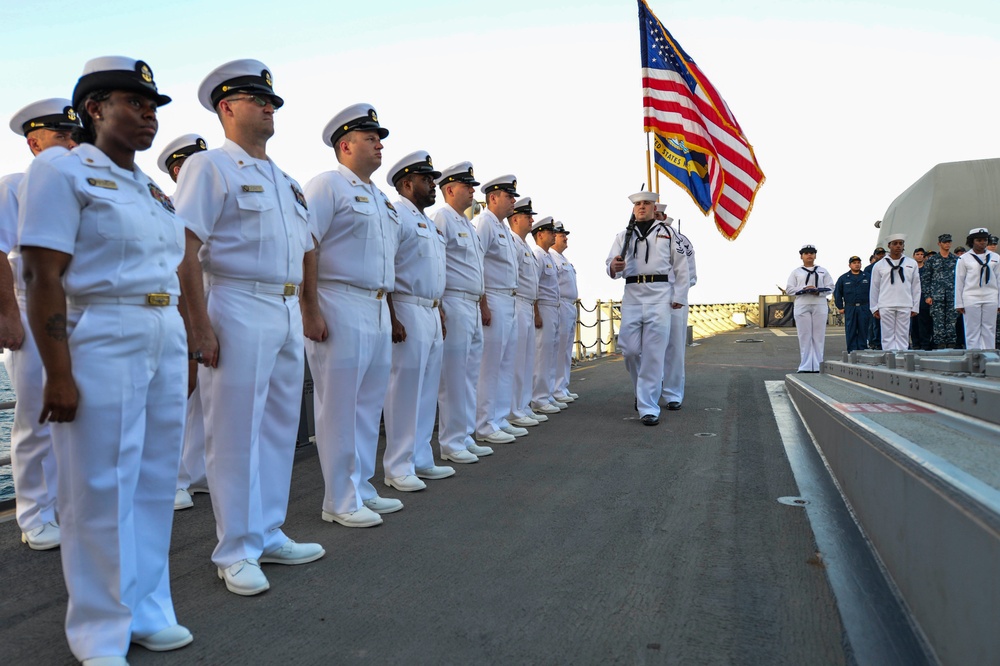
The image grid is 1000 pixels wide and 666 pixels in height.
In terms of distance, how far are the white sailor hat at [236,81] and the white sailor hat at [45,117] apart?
1.10m

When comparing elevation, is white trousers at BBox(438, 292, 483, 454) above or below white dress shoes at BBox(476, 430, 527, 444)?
above

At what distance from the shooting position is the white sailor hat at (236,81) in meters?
3.12

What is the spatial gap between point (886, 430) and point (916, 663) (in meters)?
1.06

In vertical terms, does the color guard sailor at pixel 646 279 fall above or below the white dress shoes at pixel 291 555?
above

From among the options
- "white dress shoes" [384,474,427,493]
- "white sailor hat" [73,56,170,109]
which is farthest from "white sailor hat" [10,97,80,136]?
"white dress shoes" [384,474,427,493]

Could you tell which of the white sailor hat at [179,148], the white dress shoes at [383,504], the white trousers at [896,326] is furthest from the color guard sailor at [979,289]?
the white sailor hat at [179,148]

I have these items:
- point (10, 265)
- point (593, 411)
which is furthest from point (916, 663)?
point (593, 411)

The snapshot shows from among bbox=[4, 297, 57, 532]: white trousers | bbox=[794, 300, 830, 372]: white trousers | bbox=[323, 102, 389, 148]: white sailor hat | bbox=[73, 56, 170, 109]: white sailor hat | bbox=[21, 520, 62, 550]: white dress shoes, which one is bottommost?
bbox=[21, 520, 62, 550]: white dress shoes

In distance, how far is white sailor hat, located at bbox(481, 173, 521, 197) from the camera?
6773 mm

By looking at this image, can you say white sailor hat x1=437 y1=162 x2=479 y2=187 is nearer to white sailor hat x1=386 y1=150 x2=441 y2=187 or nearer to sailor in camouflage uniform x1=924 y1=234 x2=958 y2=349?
white sailor hat x1=386 y1=150 x2=441 y2=187

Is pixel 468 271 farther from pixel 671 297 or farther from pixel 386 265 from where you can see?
pixel 671 297

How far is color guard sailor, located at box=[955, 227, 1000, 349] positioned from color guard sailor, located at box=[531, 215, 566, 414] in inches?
284

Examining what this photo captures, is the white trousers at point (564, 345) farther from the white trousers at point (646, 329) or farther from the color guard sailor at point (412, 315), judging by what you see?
the color guard sailor at point (412, 315)

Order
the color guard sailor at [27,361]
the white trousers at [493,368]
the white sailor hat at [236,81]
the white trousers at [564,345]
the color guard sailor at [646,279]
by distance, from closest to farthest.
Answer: the white sailor hat at [236,81], the color guard sailor at [27,361], the white trousers at [493,368], the color guard sailor at [646,279], the white trousers at [564,345]
